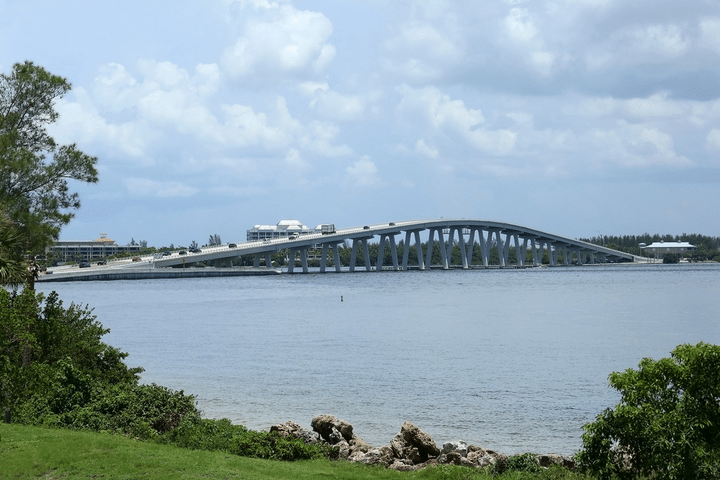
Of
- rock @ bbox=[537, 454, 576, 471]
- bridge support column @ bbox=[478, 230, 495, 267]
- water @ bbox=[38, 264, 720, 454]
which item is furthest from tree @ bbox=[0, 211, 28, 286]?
bridge support column @ bbox=[478, 230, 495, 267]

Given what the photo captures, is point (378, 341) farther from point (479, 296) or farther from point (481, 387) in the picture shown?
point (479, 296)

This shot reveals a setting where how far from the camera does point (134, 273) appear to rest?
377ft

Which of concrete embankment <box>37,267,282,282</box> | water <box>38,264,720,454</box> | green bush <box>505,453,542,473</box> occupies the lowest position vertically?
water <box>38,264,720,454</box>

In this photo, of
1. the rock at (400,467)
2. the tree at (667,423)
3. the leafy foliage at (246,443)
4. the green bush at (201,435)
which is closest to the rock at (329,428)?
the leafy foliage at (246,443)

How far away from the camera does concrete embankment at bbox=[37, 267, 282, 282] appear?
106 m

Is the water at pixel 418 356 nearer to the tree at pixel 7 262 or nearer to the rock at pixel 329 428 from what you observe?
the rock at pixel 329 428

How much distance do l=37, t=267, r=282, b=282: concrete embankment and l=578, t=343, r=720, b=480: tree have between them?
98.5m

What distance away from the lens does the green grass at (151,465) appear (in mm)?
10586

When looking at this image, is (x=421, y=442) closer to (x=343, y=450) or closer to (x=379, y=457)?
(x=379, y=457)

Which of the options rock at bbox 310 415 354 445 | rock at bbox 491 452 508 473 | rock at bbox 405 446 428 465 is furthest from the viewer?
rock at bbox 310 415 354 445

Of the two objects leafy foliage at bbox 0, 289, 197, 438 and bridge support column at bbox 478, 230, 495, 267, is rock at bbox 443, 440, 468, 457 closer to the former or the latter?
leafy foliage at bbox 0, 289, 197, 438

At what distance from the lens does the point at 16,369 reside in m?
13.5

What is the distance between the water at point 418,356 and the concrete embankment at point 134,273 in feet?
151

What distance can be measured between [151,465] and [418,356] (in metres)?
21.4
